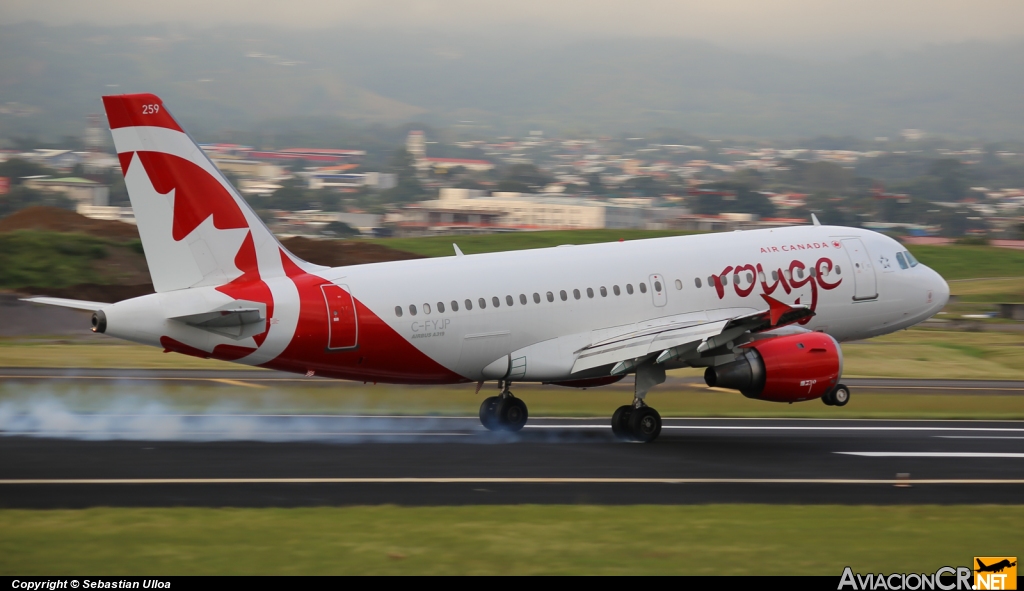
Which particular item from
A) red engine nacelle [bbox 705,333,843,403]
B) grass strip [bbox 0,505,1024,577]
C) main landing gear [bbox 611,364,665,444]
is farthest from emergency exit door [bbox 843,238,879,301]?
grass strip [bbox 0,505,1024,577]

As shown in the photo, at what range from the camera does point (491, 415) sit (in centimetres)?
3086

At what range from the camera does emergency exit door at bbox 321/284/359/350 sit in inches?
1055

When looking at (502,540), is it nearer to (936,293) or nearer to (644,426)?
(644,426)

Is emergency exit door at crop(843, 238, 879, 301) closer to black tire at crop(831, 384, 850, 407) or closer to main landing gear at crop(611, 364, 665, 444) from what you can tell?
black tire at crop(831, 384, 850, 407)

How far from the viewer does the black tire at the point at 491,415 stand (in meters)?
30.8

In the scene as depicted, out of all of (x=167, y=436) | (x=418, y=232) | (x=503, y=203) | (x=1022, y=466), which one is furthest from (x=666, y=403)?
(x=503, y=203)

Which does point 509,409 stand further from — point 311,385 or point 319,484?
point 311,385

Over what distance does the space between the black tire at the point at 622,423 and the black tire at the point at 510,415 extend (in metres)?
2.50

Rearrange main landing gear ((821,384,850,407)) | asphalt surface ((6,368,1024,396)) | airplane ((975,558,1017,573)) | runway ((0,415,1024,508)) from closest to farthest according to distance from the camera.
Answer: airplane ((975,558,1017,573))
runway ((0,415,1024,508))
main landing gear ((821,384,850,407))
asphalt surface ((6,368,1024,396))

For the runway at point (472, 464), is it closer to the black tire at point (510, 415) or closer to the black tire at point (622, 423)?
the black tire at point (622, 423)

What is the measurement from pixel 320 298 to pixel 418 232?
12375cm

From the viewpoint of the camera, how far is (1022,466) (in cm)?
2708

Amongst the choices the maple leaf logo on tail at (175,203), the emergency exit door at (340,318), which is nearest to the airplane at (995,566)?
the emergency exit door at (340,318)

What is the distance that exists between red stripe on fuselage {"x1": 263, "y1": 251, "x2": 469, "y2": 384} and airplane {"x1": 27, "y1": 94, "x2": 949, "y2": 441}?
3 cm
